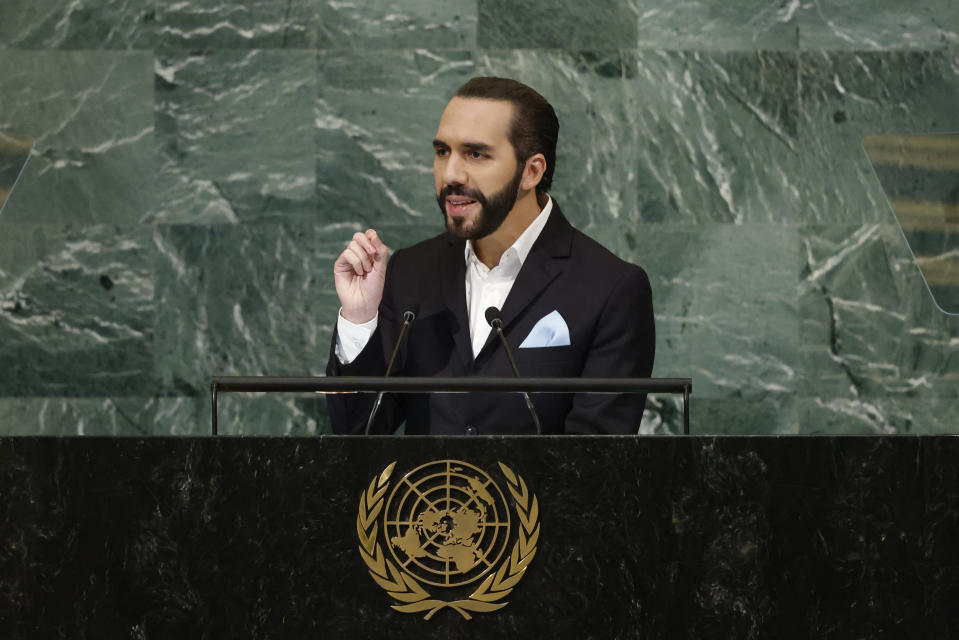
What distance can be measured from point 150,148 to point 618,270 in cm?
222

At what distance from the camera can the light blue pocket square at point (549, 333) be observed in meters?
2.77

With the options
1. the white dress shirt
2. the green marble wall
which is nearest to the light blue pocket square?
the white dress shirt

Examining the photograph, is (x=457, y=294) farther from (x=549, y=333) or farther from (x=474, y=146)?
(x=474, y=146)

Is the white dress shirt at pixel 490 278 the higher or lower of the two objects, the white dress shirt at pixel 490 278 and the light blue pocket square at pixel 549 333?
the higher

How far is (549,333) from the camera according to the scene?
279cm

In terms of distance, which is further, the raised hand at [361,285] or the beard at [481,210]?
the beard at [481,210]

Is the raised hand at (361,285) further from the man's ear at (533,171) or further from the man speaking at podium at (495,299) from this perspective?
the man's ear at (533,171)

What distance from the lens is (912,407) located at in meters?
4.35
